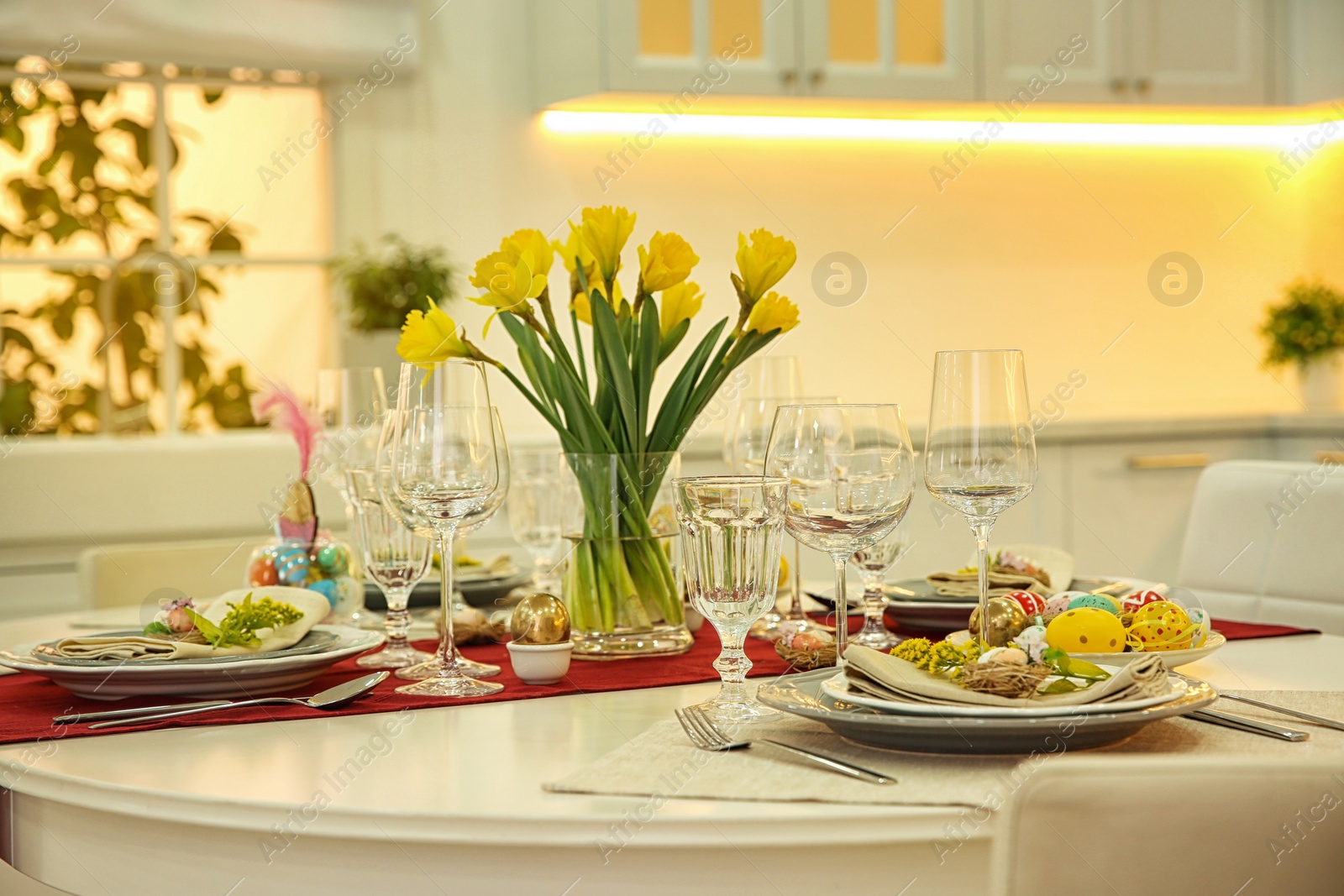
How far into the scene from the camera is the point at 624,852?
26.8 inches

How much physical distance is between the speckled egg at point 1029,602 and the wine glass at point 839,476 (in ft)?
0.53

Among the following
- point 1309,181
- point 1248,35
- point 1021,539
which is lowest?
point 1021,539

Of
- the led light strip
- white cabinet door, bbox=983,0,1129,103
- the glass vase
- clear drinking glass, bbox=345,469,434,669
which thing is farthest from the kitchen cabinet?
clear drinking glass, bbox=345,469,434,669

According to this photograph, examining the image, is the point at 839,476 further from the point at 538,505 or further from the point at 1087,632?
the point at 538,505

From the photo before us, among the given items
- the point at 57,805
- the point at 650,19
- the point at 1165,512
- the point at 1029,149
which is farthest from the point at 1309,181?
the point at 57,805

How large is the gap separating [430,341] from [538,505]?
0.38 metres

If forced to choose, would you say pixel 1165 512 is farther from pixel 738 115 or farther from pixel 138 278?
pixel 138 278

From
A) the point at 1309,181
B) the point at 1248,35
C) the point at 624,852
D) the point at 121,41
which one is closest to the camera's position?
the point at 624,852

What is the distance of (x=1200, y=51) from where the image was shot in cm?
342

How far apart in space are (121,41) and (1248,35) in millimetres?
2708

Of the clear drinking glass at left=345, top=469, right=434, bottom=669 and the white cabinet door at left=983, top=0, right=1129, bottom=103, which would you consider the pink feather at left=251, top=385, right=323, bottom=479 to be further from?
the white cabinet door at left=983, top=0, right=1129, bottom=103

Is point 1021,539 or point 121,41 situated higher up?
point 121,41

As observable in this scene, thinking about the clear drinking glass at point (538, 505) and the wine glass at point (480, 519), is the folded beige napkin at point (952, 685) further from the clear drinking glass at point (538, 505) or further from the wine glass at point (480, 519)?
the clear drinking glass at point (538, 505)

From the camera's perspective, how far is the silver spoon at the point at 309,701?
953 mm
